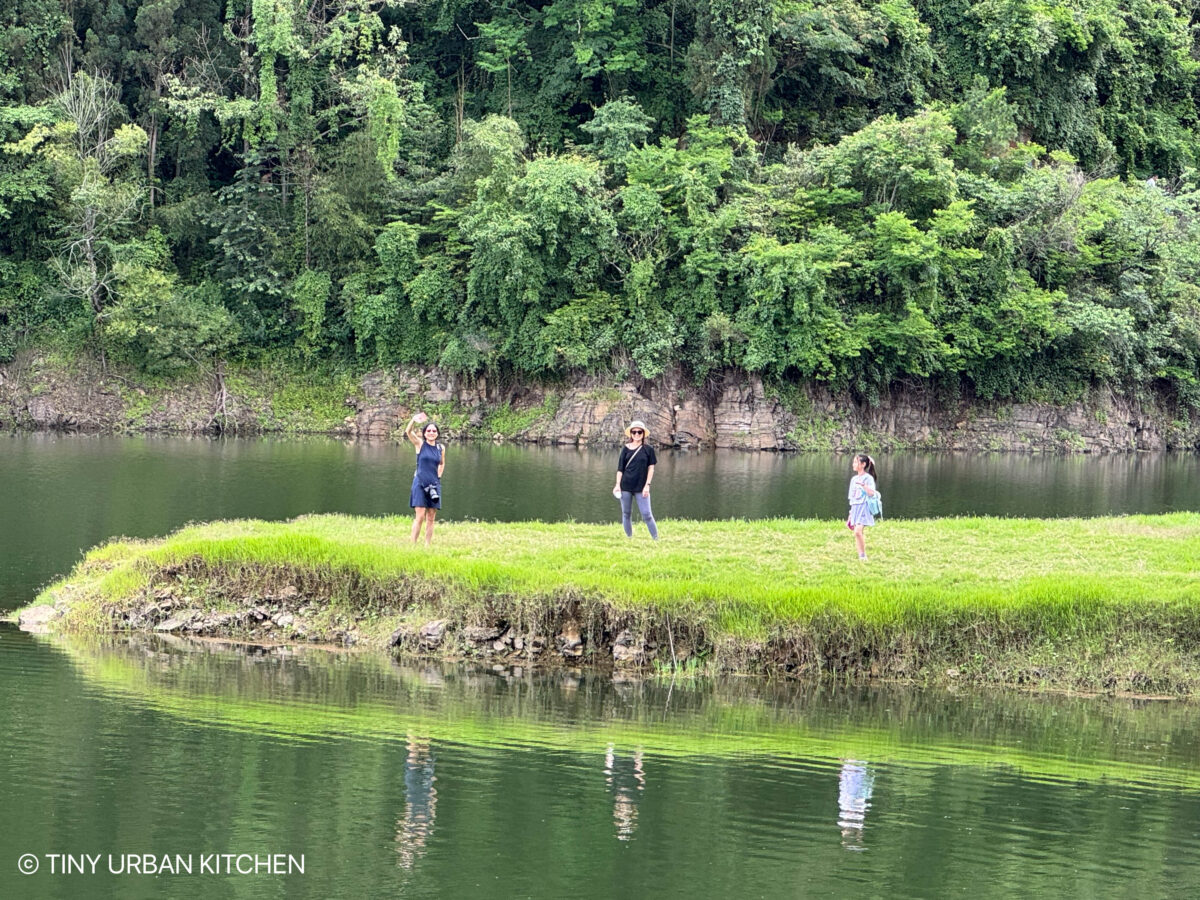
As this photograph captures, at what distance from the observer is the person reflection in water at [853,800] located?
12.2m

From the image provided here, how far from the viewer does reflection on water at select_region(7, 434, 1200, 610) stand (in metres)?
30.1

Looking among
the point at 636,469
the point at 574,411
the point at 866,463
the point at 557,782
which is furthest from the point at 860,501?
the point at 574,411

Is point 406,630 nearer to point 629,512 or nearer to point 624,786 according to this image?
point 629,512

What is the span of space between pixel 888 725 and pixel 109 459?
32002mm

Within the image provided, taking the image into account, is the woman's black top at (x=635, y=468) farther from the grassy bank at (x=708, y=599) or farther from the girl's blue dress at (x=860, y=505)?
the girl's blue dress at (x=860, y=505)

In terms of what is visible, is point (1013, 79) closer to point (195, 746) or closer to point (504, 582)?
point (504, 582)

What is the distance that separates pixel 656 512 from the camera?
106 feet

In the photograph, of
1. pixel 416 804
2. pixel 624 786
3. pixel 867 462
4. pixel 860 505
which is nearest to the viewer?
pixel 416 804

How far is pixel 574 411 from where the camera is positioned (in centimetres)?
5516

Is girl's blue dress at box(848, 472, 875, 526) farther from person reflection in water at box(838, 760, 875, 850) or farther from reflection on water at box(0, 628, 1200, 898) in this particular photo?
person reflection in water at box(838, 760, 875, 850)

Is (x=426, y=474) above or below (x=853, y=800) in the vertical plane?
above

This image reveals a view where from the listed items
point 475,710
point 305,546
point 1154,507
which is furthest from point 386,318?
point 475,710

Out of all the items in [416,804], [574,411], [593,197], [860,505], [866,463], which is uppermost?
[593,197]

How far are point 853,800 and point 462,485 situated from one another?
81.2 feet
